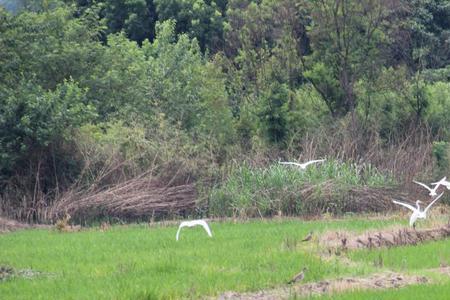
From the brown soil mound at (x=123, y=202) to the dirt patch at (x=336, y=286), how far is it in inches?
443

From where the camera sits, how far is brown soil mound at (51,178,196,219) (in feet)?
73.0

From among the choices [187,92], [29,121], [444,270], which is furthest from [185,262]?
[187,92]

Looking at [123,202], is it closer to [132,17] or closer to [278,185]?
[278,185]

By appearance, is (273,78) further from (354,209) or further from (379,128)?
(354,209)

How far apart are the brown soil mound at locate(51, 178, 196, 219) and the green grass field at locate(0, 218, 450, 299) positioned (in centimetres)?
370

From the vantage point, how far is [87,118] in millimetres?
24297

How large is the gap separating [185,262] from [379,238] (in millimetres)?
3820

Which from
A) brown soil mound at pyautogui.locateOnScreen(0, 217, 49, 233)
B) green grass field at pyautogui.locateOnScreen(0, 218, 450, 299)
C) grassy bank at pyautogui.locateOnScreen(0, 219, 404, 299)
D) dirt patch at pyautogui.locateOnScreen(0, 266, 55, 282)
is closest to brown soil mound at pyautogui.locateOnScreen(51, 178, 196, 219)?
brown soil mound at pyautogui.locateOnScreen(0, 217, 49, 233)

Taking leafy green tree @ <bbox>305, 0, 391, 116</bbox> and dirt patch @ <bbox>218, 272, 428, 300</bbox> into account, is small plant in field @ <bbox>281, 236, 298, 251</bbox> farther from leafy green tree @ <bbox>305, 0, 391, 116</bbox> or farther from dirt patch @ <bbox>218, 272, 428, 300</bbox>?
leafy green tree @ <bbox>305, 0, 391, 116</bbox>

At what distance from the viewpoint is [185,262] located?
12930 millimetres

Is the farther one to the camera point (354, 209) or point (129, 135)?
point (129, 135)

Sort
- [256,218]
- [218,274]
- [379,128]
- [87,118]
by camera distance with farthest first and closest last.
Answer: [379,128]
[87,118]
[256,218]
[218,274]

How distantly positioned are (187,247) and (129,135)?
9993mm

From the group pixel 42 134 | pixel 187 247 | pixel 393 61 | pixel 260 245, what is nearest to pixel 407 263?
pixel 260 245
